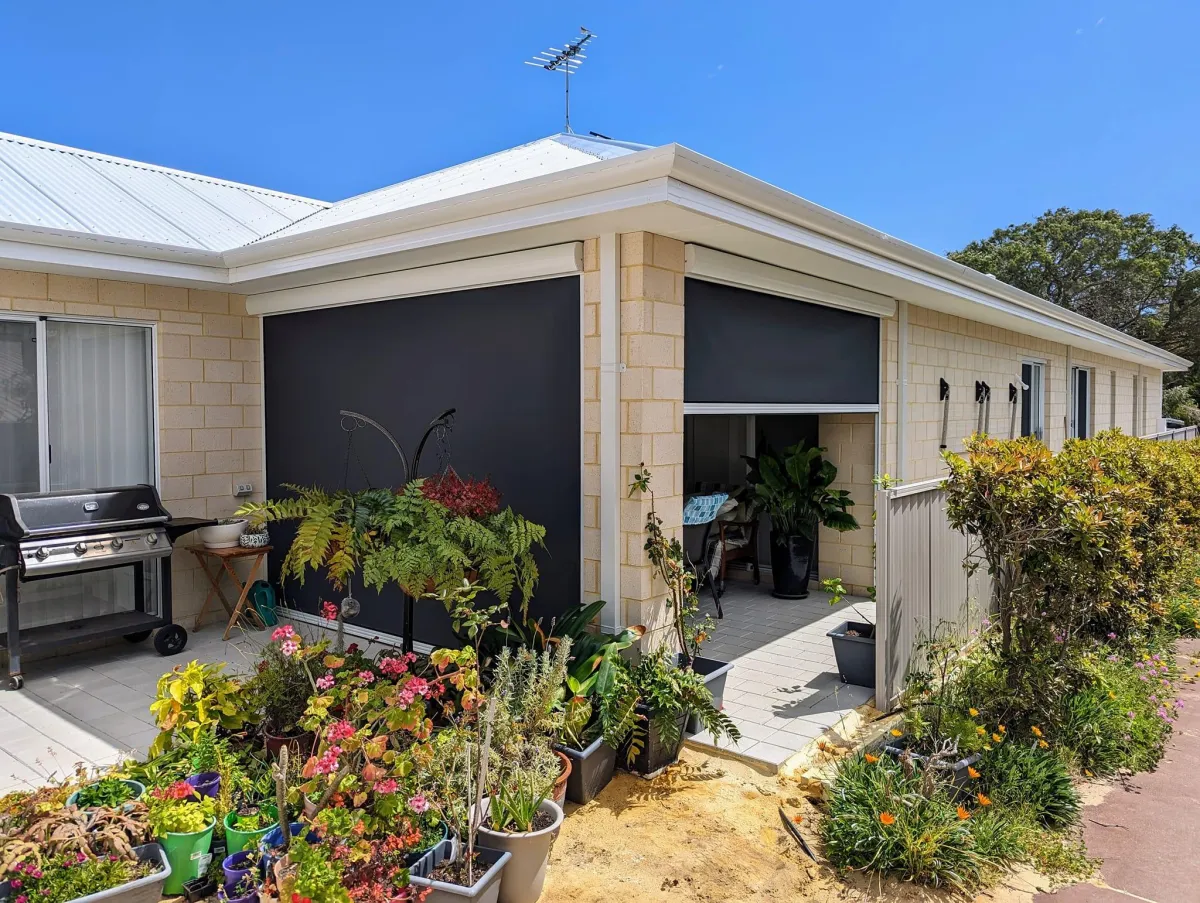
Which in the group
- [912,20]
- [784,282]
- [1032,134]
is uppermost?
[1032,134]

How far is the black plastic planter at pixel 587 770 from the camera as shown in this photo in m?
3.35

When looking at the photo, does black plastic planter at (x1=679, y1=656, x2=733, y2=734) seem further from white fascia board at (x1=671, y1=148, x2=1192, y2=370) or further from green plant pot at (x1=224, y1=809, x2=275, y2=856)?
white fascia board at (x1=671, y1=148, x2=1192, y2=370)

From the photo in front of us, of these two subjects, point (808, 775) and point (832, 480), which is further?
point (832, 480)

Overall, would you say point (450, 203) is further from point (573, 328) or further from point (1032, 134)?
point (1032, 134)

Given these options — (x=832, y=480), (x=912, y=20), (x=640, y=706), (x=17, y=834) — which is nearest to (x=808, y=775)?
(x=640, y=706)

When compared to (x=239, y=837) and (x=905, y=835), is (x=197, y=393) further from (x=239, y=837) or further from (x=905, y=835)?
(x=905, y=835)

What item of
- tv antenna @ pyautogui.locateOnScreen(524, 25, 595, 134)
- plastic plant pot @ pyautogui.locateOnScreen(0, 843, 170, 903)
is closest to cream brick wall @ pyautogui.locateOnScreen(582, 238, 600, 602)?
plastic plant pot @ pyautogui.locateOnScreen(0, 843, 170, 903)

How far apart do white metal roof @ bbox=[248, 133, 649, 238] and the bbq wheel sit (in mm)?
2745

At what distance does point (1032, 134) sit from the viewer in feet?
115

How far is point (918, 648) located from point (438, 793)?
9.71 ft

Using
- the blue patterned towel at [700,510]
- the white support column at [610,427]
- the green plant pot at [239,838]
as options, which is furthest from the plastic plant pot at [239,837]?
the blue patterned towel at [700,510]

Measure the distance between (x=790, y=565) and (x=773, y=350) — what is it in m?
2.44

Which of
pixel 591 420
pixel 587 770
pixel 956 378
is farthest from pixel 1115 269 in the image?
pixel 587 770

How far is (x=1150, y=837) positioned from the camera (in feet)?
10.8
